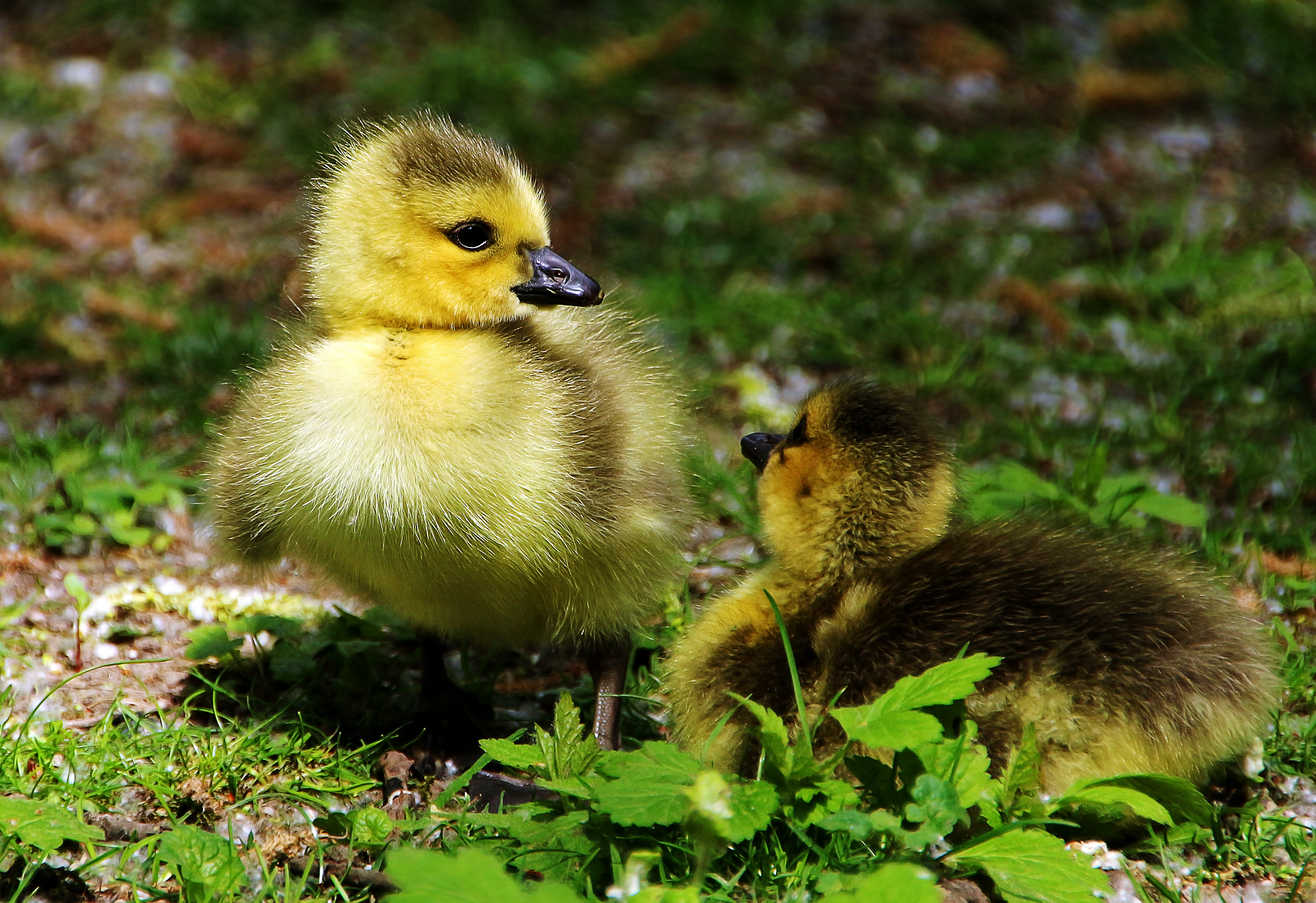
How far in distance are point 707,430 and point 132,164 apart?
410 cm

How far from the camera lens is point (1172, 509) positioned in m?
3.77

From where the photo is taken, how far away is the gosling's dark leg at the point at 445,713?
10.6 feet

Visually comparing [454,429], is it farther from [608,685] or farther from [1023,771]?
[1023,771]

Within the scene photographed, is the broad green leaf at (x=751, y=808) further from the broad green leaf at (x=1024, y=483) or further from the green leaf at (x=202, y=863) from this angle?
the broad green leaf at (x=1024, y=483)

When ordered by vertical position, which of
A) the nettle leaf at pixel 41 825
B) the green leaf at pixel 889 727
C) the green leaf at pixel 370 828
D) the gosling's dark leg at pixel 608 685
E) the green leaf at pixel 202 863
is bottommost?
the gosling's dark leg at pixel 608 685

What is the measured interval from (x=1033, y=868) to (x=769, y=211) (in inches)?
182

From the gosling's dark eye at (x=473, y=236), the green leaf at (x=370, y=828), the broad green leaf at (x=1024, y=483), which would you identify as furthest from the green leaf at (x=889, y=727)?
the broad green leaf at (x=1024, y=483)

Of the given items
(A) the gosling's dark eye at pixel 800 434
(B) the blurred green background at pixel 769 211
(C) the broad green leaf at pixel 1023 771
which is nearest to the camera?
(C) the broad green leaf at pixel 1023 771

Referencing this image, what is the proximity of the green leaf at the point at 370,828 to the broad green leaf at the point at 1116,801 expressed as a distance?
1360 mm

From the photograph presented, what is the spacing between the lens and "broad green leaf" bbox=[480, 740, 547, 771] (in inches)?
104

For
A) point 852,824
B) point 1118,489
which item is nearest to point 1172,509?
point 1118,489

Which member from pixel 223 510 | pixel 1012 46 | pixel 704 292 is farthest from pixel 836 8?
pixel 223 510

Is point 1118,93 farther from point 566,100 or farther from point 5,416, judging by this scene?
point 5,416

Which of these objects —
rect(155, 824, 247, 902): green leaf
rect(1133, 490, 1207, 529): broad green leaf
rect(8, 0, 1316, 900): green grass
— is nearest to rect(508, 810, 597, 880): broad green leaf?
rect(8, 0, 1316, 900): green grass
